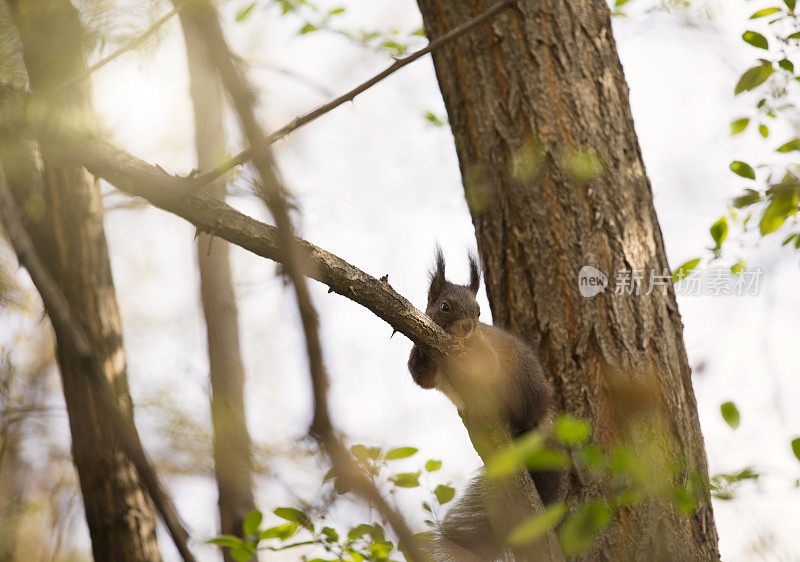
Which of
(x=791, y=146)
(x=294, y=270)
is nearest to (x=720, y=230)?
(x=791, y=146)

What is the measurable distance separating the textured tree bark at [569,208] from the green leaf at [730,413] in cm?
121

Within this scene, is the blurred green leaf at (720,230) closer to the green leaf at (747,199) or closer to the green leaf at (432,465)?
the green leaf at (747,199)

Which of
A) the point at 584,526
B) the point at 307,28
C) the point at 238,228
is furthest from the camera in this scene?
the point at 307,28

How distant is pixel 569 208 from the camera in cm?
259

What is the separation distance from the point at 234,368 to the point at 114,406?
322cm

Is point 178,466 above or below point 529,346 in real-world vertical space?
below

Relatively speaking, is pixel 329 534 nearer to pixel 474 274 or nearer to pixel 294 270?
pixel 294 270

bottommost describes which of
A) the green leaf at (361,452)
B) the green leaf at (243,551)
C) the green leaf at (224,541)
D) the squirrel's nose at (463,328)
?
the green leaf at (243,551)

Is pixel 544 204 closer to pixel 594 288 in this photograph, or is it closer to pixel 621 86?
pixel 594 288

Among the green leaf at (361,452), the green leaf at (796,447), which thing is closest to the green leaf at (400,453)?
the green leaf at (361,452)

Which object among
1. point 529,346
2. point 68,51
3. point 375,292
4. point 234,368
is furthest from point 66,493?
point 68,51

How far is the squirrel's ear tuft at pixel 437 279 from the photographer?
10.5 feet

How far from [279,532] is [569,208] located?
1.61 meters

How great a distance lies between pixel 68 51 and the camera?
1.30m
